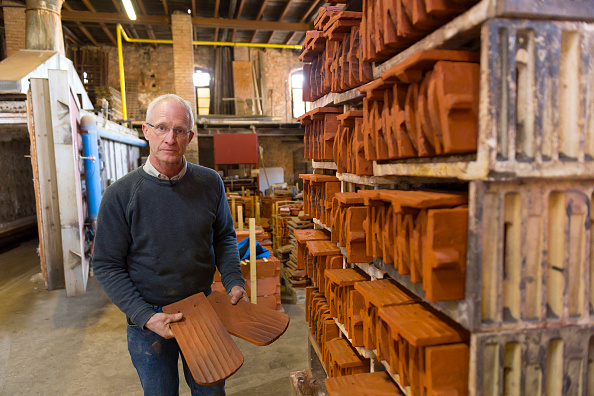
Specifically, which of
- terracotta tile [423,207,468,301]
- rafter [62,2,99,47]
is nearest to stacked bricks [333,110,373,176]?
terracotta tile [423,207,468,301]

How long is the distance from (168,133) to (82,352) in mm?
3637

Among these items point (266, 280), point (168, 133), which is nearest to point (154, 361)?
point (168, 133)

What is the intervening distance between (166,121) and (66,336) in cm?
413

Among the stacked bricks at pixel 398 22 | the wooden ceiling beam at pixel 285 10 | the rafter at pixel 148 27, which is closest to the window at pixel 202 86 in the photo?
the rafter at pixel 148 27

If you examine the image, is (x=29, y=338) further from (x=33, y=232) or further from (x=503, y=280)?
(x=33, y=232)

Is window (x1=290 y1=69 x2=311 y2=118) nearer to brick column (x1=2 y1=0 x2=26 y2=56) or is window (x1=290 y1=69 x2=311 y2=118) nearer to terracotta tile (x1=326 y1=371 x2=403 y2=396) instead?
brick column (x1=2 y1=0 x2=26 y2=56)

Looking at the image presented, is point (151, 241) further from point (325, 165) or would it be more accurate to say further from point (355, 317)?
point (325, 165)

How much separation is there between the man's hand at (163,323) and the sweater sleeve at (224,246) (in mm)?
553

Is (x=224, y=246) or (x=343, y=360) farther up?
(x=224, y=246)

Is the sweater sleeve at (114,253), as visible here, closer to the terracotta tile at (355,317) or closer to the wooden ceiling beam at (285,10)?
the terracotta tile at (355,317)

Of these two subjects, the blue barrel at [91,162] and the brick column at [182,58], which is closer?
the blue barrel at [91,162]

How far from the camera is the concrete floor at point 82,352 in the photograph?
12.4ft

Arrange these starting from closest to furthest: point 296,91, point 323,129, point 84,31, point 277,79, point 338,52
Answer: point 338,52
point 323,129
point 84,31
point 277,79
point 296,91

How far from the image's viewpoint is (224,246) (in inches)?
102
